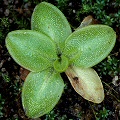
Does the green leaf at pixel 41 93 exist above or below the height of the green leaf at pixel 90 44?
below

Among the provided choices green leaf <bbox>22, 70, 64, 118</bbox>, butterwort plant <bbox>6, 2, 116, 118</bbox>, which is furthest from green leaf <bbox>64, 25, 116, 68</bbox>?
green leaf <bbox>22, 70, 64, 118</bbox>

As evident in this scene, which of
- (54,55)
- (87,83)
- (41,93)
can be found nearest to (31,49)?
(54,55)

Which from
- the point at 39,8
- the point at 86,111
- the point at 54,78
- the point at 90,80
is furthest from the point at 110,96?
the point at 39,8

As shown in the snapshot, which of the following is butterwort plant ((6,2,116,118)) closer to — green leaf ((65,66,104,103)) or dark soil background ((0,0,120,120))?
green leaf ((65,66,104,103))

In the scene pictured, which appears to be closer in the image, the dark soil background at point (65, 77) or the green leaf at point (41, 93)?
the green leaf at point (41, 93)

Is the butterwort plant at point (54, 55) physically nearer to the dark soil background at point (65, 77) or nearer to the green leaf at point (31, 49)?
the green leaf at point (31, 49)

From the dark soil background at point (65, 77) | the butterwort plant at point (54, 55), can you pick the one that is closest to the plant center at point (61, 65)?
the butterwort plant at point (54, 55)
